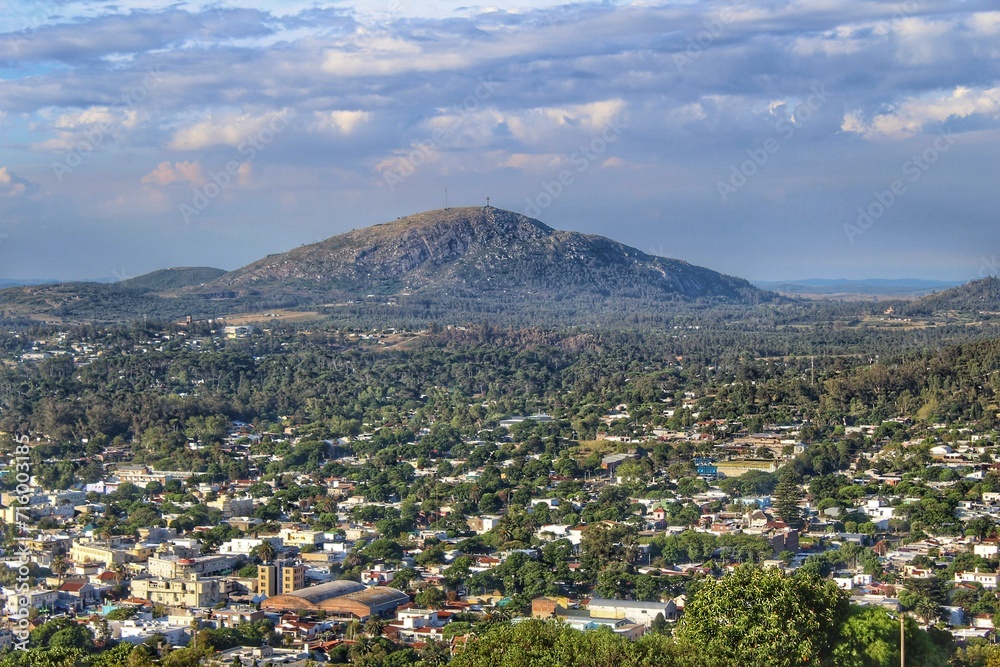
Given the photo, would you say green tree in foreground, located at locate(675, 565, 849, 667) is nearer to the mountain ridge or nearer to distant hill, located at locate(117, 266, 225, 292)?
the mountain ridge

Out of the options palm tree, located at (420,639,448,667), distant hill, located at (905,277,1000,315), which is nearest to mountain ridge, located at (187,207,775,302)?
distant hill, located at (905,277,1000,315)

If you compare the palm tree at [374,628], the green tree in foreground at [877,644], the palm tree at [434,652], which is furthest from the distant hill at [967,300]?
the green tree in foreground at [877,644]

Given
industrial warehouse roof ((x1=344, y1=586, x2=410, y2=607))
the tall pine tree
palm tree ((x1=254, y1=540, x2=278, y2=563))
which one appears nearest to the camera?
industrial warehouse roof ((x1=344, y1=586, x2=410, y2=607))

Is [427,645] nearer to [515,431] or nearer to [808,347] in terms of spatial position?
[515,431]

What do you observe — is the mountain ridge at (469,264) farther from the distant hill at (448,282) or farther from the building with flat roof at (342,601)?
the building with flat roof at (342,601)

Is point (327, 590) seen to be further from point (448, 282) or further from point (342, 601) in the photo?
point (448, 282)
